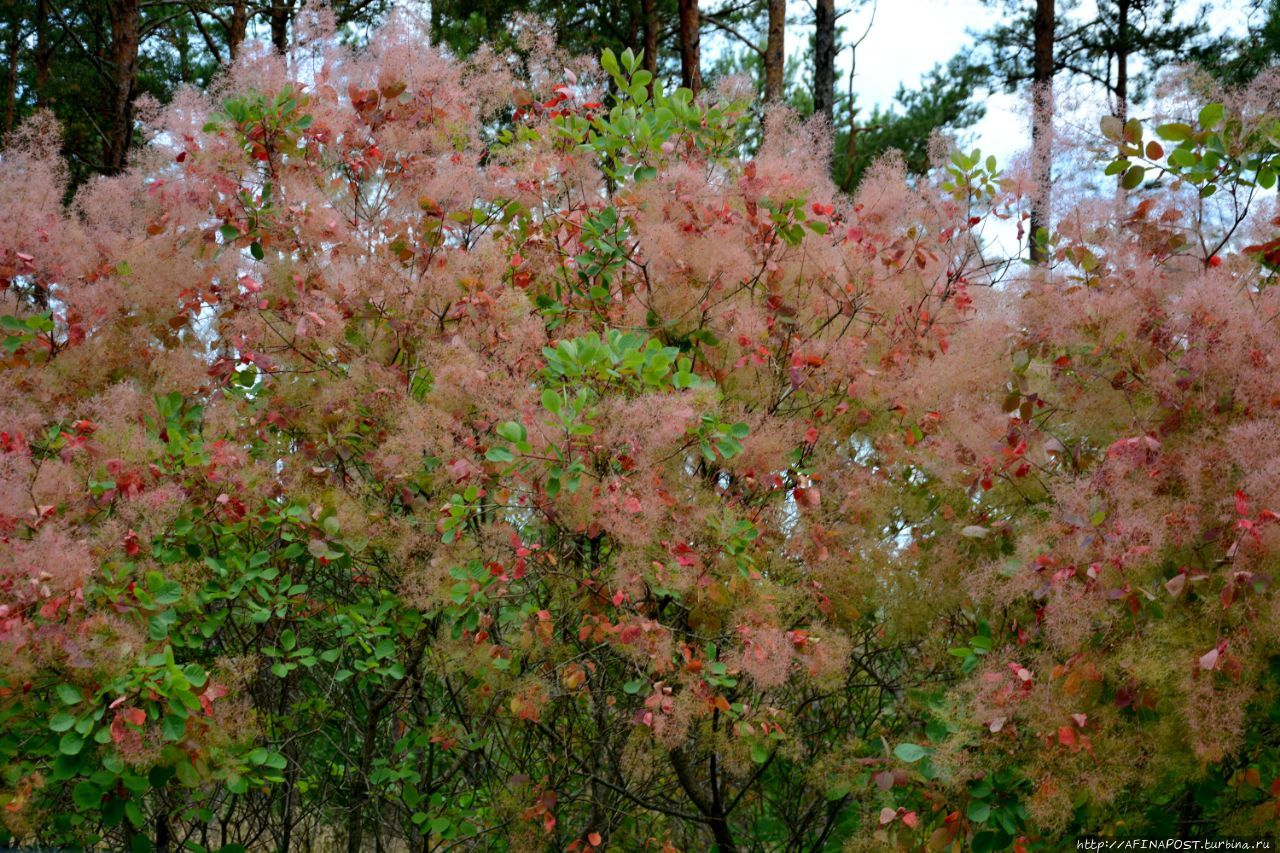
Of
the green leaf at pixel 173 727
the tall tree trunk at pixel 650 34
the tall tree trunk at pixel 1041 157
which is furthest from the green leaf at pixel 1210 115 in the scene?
the tall tree trunk at pixel 650 34

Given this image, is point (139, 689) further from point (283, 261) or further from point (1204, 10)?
point (1204, 10)

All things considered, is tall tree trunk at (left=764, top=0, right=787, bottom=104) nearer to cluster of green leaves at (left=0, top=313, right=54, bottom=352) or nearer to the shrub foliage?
the shrub foliage

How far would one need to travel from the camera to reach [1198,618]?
10.1ft

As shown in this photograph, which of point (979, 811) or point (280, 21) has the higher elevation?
point (280, 21)

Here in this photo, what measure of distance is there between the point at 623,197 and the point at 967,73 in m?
8.59

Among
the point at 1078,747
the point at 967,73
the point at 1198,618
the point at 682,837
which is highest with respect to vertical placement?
the point at 967,73

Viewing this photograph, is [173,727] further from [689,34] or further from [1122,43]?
[1122,43]

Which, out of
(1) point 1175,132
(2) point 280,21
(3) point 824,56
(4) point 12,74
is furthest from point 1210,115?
(4) point 12,74

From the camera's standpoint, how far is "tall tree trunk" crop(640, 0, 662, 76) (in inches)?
385

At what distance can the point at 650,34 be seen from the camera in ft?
33.4

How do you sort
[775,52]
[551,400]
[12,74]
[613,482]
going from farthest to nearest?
1. [12,74]
2. [775,52]
3. [613,482]
4. [551,400]

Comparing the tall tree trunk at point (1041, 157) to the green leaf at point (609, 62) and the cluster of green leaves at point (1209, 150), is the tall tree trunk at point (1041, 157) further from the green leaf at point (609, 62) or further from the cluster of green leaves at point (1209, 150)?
the green leaf at point (609, 62)

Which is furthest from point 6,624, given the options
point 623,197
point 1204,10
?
point 1204,10

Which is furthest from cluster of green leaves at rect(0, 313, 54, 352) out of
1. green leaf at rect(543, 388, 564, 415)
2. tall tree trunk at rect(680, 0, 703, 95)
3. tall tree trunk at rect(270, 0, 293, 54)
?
tall tree trunk at rect(680, 0, 703, 95)
